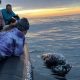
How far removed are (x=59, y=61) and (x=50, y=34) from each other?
1016 cm

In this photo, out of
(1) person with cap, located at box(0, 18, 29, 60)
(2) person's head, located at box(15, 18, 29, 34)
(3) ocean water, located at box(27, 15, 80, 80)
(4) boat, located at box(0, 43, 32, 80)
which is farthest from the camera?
(3) ocean water, located at box(27, 15, 80, 80)

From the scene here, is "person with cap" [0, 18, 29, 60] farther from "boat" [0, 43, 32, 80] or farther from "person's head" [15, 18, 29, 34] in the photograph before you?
"boat" [0, 43, 32, 80]

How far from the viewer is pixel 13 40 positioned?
10586 mm

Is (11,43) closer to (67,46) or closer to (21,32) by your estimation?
(21,32)

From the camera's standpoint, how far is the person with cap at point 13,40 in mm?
10477

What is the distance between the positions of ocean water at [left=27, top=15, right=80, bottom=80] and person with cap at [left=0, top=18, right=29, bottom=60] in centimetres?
116

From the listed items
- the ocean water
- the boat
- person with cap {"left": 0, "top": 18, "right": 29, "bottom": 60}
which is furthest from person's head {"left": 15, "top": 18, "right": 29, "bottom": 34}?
the ocean water

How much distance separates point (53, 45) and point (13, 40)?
35.5 ft

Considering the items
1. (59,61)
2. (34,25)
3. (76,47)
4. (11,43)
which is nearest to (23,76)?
(11,43)

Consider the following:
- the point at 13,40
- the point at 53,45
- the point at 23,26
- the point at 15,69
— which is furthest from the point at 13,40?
the point at 53,45

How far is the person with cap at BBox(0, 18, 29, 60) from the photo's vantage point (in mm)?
10477

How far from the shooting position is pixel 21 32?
35.3ft

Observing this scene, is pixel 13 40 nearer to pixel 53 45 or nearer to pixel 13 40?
pixel 13 40

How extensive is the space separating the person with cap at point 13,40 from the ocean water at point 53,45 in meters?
1.16
